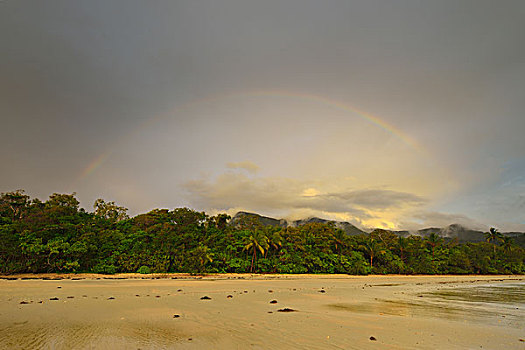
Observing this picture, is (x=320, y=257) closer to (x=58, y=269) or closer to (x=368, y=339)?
(x=58, y=269)

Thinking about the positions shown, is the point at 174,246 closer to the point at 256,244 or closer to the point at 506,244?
the point at 256,244

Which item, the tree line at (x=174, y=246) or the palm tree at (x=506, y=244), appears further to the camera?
the palm tree at (x=506, y=244)

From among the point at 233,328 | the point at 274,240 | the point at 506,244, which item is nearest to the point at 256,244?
the point at 274,240

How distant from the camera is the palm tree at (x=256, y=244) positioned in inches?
1592

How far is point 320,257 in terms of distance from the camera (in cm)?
4478

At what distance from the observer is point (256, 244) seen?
40594 millimetres

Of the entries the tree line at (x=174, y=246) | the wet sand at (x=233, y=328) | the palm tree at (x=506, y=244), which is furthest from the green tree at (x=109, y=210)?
the palm tree at (x=506, y=244)

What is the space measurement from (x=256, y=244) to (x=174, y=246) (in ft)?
35.6

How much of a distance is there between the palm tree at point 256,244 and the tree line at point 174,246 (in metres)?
0.14

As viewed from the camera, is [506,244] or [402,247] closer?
[402,247]

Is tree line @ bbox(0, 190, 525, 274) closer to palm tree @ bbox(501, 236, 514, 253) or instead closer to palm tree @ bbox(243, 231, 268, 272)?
palm tree @ bbox(243, 231, 268, 272)

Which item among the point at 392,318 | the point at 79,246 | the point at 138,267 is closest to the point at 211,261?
the point at 138,267

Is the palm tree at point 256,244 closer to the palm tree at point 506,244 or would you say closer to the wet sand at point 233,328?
the wet sand at point 233,328

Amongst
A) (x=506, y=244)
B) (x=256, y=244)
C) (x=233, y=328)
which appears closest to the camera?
(x=233, y=328)
